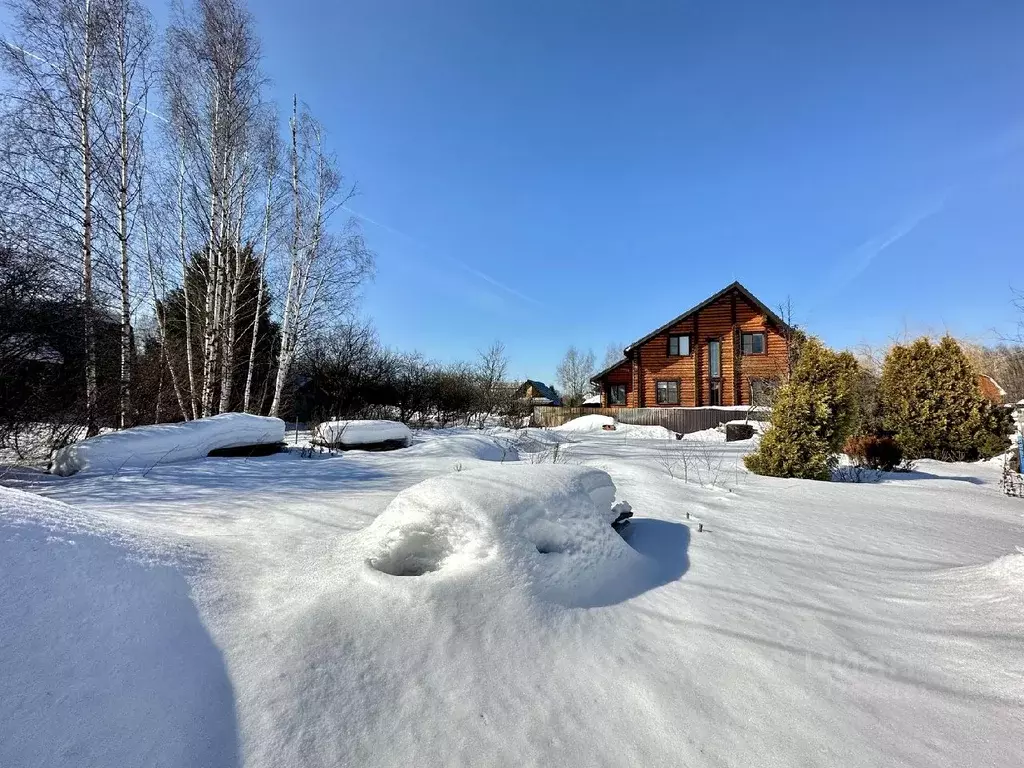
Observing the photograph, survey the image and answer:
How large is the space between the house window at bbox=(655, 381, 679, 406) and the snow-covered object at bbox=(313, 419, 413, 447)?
69.2 ft

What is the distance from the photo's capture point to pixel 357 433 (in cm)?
942

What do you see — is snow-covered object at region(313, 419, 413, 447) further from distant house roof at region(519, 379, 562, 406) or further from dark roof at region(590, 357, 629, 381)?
distant house roof at region(519, 379, 562, 406)

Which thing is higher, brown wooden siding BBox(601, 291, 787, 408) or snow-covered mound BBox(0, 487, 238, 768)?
brown wooden siding BBox(601, 291, 787, 408)

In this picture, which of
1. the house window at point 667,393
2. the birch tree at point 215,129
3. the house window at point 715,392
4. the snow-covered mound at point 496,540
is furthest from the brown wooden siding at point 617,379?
the snow-covered mound at point 496,540

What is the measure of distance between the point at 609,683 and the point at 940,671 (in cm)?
161

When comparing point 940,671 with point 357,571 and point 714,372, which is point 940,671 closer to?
point 357,571

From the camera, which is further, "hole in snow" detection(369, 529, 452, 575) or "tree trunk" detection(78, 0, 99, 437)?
"tree trunk" detection(78, 0, 99, 437)

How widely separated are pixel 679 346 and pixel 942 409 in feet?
57.3

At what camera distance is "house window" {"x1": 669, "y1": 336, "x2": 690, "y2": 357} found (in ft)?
90.3

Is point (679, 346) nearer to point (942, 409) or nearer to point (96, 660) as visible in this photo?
point (942, 409)

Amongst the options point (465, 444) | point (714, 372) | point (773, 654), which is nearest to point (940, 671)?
point (773, 654)

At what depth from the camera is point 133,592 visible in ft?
6.05

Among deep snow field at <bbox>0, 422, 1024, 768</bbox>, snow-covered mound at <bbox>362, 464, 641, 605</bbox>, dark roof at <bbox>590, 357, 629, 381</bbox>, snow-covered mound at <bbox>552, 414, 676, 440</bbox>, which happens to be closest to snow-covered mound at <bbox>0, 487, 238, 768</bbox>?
deep snow field at <bbox>0, 422, 1024, 768</bbox>

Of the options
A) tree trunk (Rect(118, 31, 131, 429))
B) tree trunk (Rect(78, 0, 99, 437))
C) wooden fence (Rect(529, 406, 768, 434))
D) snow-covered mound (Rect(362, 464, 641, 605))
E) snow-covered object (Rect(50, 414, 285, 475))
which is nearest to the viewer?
snow-covered mound (Rect(362, 464, 641, 605))
